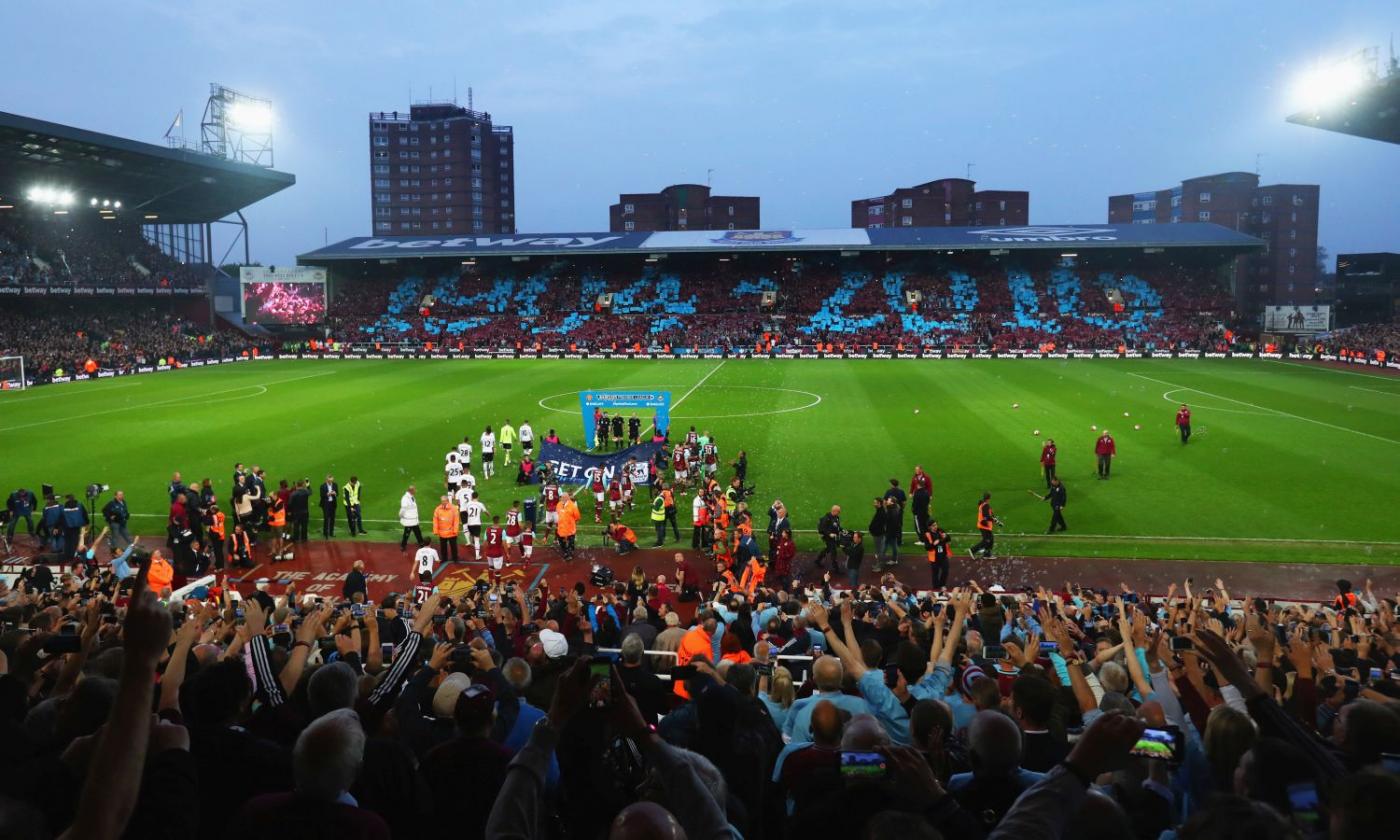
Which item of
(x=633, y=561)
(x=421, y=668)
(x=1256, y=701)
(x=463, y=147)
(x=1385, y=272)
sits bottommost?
(x=633, y=561)

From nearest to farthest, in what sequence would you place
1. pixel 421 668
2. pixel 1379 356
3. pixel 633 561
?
pixel 421 668 < pixel 633 561 < pixel 1379 356

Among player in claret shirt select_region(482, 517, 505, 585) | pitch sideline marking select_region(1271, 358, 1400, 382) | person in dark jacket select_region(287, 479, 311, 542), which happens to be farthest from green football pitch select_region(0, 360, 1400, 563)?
player in claret shirt select_region(482, 517, 505, 585)

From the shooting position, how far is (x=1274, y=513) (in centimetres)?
2161

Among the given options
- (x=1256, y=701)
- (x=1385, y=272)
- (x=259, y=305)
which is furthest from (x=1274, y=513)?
(x=259, y=305)

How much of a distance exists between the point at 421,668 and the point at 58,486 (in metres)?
25.1

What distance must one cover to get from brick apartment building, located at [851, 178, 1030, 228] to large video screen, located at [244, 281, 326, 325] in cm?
9235

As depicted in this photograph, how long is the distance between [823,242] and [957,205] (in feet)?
223

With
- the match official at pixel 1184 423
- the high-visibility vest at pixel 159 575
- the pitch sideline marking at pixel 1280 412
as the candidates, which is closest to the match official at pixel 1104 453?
the match official at pixel 1184 423

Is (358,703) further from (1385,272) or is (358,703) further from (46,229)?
(1385,272)

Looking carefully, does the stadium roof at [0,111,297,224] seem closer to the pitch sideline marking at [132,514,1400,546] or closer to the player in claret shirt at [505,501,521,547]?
the player in claret shirt at [505,501,521,547]

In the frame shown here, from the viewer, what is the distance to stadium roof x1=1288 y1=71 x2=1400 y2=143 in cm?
4938

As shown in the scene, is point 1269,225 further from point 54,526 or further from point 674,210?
point 54,526

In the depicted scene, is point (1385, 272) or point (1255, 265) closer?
point (1385, 272)

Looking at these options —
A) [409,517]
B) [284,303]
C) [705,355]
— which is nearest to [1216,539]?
[409,517]
